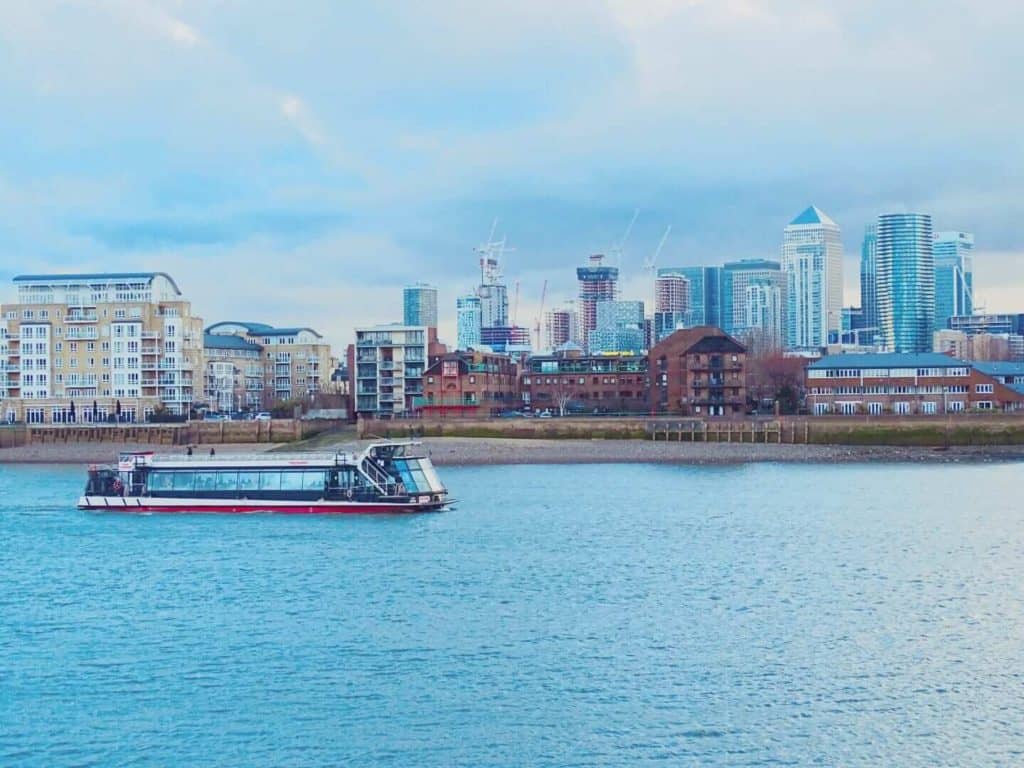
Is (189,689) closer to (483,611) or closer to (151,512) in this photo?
(483,611)

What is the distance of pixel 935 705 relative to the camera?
1271 inches

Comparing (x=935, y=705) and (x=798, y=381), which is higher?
(x=798, y=381)

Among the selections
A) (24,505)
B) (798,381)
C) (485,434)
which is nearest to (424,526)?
(24,505)

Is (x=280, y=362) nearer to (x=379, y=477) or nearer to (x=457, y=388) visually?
(x=457, y=388)

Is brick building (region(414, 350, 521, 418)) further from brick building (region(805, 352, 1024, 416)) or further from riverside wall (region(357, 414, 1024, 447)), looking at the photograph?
brick building (region(805, 352, 1024, 416))

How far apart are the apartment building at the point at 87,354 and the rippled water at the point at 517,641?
7682 cm

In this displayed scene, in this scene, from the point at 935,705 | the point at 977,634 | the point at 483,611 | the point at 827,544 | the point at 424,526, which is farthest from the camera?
the point at 424,526

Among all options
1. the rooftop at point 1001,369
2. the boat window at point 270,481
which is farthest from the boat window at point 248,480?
the rooftop at point 1001,369

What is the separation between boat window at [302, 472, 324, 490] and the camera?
235 feet

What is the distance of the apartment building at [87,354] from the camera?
5576 inches

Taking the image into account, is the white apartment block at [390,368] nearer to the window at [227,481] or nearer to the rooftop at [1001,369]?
the rooftop at [1001,369]

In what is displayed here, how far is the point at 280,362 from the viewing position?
184 metres

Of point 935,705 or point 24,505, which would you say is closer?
point 935,705

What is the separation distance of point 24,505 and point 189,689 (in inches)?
1850
